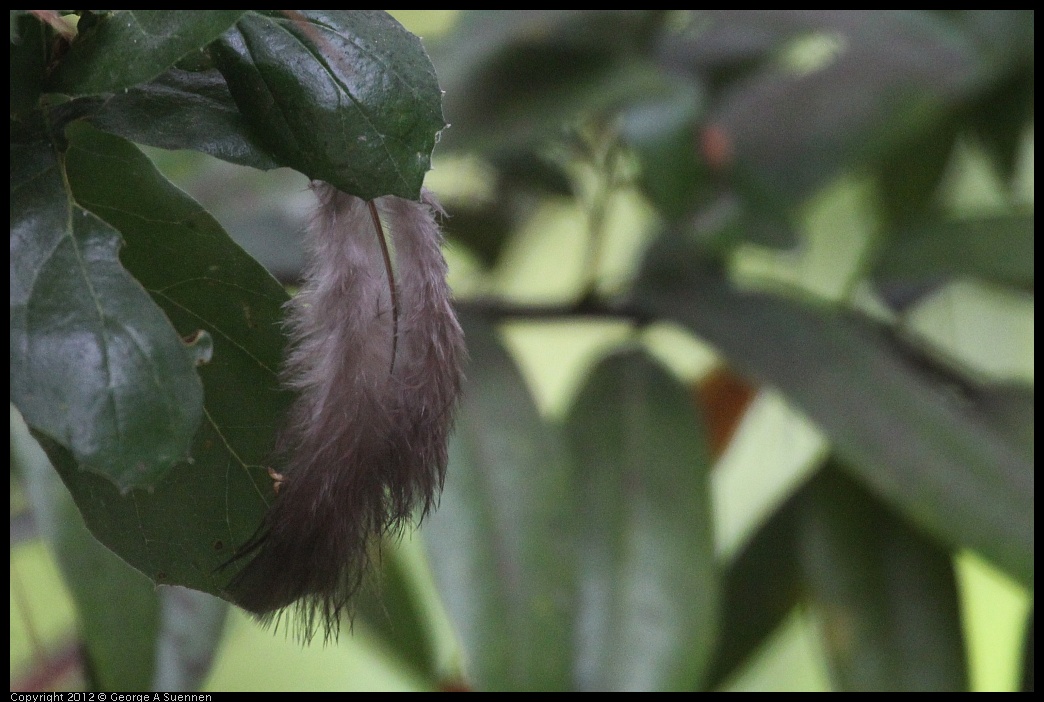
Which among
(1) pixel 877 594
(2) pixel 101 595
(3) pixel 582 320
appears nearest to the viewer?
(2) pixel 101 595

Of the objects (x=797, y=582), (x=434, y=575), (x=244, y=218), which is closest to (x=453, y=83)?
(x=244, y=218)

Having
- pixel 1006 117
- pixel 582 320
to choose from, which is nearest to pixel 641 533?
pixel 582 320

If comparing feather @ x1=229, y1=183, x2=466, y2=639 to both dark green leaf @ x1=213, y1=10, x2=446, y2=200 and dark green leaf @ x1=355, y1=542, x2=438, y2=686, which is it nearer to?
dark green leaf @ x1=213, y1=10, x2=446, y2=200

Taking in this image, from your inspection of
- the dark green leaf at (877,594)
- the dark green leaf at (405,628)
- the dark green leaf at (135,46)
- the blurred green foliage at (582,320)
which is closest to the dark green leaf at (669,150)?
the blurred green foliage at (582,320)

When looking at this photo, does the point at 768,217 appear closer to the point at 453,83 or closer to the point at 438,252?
the point at 453,83

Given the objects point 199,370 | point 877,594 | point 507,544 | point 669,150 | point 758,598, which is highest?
point 199,370

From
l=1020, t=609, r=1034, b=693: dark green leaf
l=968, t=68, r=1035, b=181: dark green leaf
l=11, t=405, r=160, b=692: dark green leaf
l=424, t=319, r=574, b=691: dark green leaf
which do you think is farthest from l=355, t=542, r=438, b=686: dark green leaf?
l=968, t=68, r=1035, b=181: dark green leaf

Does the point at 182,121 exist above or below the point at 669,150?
above

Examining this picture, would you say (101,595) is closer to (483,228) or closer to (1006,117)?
(483,228)
